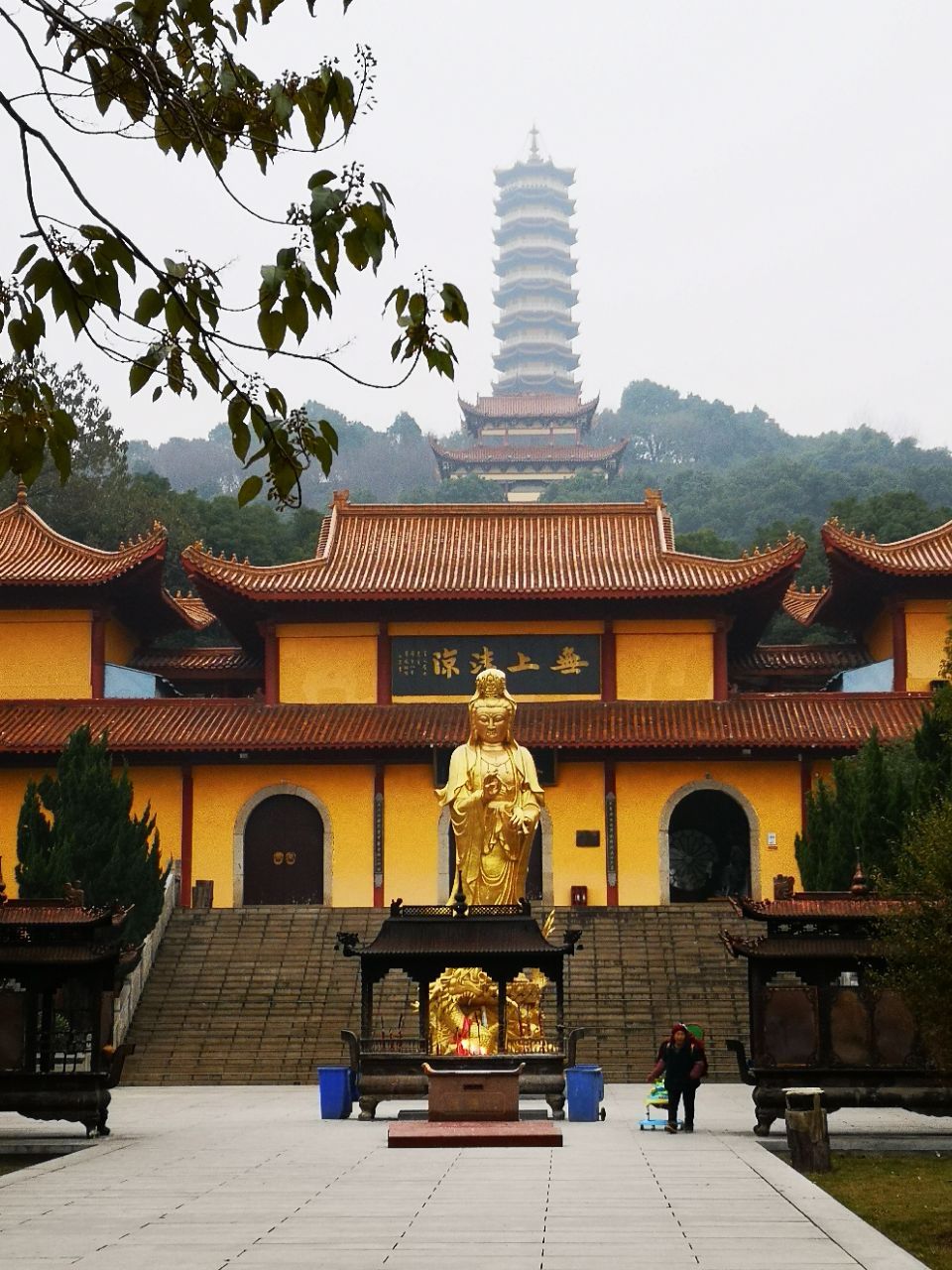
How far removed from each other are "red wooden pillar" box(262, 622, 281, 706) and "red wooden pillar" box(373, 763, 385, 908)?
2.87 meters

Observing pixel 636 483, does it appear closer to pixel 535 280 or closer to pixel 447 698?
pixel 535 280

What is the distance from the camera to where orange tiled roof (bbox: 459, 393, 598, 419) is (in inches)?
4478

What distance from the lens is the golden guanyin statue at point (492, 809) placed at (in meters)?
23.5

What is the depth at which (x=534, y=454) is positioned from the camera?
351ft

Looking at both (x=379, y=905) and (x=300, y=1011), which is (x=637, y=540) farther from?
(x=300, y=1011)

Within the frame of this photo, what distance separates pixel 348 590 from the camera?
36.8 m

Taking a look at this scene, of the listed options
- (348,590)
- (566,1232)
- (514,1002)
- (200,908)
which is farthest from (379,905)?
(566,1232)

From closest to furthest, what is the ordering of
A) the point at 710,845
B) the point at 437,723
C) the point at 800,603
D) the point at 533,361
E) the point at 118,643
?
the point at 437,723, the point at 710,845, the point at 118,643, the point at 800,603, the point at 533,361

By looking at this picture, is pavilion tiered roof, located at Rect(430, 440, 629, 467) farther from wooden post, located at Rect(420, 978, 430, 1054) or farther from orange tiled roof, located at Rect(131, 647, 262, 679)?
wooden post, located at Rect(420, 978, 430, 1054)

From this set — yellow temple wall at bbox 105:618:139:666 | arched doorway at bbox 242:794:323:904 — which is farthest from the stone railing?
yellow temple wall at bbox 105:618:139:666

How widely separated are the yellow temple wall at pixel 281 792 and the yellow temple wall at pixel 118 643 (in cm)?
442

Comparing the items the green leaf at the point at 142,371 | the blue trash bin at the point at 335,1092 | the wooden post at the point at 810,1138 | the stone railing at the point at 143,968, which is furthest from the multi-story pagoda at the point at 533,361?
the green leaf at the point at 142,371

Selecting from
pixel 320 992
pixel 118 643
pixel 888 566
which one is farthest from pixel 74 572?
pixel 888 566

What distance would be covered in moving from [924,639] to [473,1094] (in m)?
21.8
